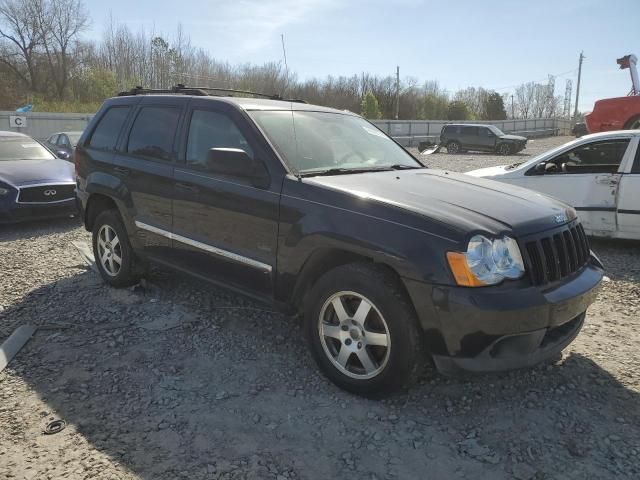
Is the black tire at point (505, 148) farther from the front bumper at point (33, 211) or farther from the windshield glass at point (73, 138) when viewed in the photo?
the front bumper at point (33, 211)

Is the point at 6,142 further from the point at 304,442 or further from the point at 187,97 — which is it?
the point at 304,442

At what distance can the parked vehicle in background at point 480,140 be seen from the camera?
26.6 metres

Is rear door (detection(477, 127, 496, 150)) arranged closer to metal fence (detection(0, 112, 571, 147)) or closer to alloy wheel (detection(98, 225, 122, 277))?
metal fence (detection(0, 112, 571, 147))

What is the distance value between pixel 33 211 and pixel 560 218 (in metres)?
7.31

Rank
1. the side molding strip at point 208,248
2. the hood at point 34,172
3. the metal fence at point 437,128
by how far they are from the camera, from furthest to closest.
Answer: the metal fence at point 437,128, the hood at point 34,172, the side molding strip at point 208,248

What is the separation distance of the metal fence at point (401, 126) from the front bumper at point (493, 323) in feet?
55.3

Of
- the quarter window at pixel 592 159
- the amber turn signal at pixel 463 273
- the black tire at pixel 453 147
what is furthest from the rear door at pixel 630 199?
the black tire at pixel 453 147

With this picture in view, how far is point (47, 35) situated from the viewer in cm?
4344

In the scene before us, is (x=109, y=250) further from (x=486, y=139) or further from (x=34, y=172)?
(x=486, y=139)

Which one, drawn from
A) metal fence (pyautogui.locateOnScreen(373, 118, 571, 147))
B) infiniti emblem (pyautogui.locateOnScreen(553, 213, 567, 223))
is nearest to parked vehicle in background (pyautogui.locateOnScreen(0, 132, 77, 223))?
infiniti emblem (pyautogui.locateOnScreen(553, 213, 567, 223))

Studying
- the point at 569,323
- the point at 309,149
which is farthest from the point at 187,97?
the point at 569,323

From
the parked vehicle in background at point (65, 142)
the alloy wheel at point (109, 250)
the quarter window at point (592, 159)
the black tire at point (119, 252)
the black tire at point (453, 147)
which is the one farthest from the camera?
the black tire at point (453, 147)

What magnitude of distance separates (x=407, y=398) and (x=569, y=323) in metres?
1.13

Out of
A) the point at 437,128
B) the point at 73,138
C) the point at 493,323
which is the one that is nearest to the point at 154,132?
the point at 493,323
